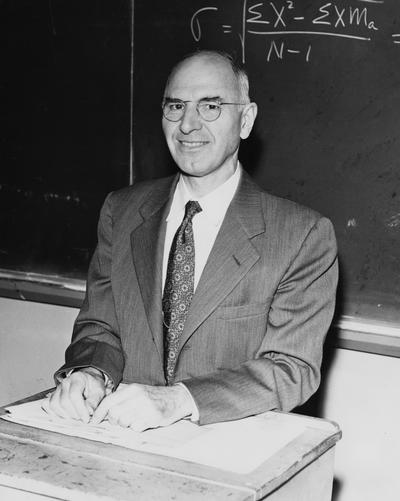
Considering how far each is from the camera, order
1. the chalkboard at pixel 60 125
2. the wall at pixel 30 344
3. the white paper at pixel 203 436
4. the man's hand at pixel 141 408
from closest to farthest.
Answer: the white paper at pixel 203 436 < the man's hand at pixel 141 408 < the chalkboard at pixel 60 125 < the wall at pixel 30 344

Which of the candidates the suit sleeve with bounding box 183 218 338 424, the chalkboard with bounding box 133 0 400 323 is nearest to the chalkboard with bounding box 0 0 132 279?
the chalkboard with bounding box 133 0 400 323

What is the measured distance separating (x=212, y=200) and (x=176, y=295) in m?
0.27

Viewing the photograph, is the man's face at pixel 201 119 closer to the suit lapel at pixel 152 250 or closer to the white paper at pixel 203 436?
the suit lapel at pixel 152 250

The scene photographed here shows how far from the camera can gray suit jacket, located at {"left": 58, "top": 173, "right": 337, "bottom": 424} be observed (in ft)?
5.73

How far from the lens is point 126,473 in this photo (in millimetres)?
1252

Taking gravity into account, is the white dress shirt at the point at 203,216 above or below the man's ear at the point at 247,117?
below

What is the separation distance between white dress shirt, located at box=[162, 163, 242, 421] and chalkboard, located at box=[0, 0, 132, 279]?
884 mm

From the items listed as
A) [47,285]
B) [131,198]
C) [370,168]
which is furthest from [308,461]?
[47,285]

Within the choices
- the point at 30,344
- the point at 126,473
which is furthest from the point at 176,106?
the point at 30,344

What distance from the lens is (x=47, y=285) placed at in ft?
10.2

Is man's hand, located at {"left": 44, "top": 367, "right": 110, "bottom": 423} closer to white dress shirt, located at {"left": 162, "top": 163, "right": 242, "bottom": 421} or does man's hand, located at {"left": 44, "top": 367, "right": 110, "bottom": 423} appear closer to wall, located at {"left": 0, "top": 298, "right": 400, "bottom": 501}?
white dress shirt, located at {"left": 162, "top": 163, "right": 242, "bottom": 421}

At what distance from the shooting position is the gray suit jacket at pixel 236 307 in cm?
175

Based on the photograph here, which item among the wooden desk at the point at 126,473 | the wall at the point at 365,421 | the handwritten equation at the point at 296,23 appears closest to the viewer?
the wooden desk at the point at 126,473

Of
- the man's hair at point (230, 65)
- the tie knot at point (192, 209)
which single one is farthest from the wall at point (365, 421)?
the man's hair at point (230, 65)
